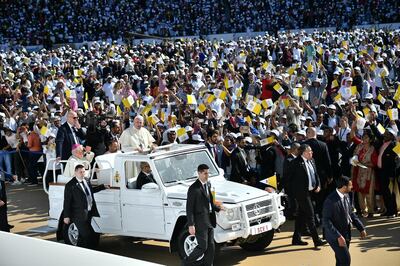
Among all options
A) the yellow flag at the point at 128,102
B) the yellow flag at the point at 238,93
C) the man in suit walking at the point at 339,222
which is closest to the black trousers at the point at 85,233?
the man in suit walking at the point at 339,222

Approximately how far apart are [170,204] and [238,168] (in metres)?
2.72

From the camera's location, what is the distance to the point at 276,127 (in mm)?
16047

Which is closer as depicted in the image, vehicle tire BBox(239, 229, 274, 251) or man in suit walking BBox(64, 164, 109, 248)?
man in suit walking BBox(64, 164, 109, 248)

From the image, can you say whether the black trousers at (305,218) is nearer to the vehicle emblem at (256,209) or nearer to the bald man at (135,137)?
the vehicle emblem at (256,209)

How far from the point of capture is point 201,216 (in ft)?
34.3

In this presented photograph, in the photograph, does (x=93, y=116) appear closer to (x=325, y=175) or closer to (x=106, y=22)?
(x=325, y=175)

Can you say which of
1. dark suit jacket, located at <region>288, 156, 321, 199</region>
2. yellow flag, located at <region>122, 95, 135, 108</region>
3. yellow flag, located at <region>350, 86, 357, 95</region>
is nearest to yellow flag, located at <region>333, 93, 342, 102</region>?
yellow flag, located at <region>350, 86, 357, 95</region>

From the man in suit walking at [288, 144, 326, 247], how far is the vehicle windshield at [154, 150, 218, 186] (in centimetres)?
130

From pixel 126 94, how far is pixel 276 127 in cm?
728

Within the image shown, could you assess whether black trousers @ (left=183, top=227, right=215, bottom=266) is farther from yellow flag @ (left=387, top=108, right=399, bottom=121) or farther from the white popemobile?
yellow flag @ (left=387, top=108, right=399, bottom=121)

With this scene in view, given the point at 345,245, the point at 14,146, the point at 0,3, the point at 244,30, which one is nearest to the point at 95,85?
the point at 14,146

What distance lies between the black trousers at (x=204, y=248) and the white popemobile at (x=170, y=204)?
0.51 meters

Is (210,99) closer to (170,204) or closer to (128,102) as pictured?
(128,102)

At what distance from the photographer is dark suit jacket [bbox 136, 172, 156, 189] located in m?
12.2
